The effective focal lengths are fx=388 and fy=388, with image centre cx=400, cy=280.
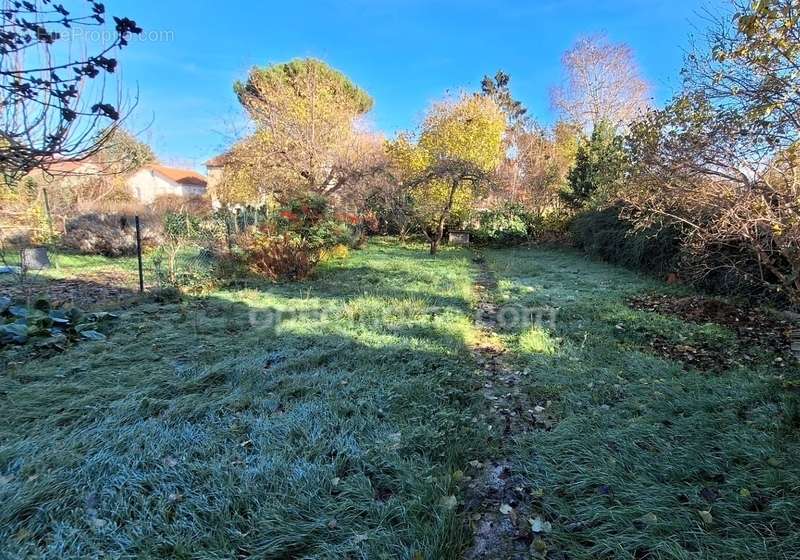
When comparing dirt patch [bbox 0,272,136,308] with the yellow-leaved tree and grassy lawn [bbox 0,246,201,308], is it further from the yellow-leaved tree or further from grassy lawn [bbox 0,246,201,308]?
the yellow-leaved tree

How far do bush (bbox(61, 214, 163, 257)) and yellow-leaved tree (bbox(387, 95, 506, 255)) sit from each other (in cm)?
826

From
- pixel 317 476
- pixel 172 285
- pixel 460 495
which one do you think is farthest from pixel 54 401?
pixel 172 285

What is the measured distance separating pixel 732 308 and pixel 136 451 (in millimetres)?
6696

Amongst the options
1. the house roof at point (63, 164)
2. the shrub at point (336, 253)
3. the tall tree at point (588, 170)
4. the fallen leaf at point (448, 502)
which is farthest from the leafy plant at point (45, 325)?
the tall tree at point (588, 170)

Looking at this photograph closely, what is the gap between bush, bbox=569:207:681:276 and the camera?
25.9 ft

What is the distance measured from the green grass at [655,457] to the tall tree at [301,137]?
35.1 ft

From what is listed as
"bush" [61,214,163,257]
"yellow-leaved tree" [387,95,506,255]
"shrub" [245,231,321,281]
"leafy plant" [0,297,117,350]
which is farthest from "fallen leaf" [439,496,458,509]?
"bush" [61,214,163,257]

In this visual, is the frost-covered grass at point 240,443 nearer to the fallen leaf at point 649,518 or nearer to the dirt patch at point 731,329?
the fallen leaf at point 649,518

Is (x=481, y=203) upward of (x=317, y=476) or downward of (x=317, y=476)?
upward

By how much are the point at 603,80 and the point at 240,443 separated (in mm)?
21116

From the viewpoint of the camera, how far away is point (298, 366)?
138 inches

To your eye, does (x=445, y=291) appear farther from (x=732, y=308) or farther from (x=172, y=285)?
(x=172, y=285)

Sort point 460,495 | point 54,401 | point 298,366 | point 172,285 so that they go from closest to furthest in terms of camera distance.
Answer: point 460,495
point 54,401
point 298,366
point 172,285

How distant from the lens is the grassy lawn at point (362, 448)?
66.1 inches
